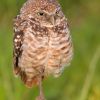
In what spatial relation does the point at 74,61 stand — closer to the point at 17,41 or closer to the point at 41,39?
the point at 17,41

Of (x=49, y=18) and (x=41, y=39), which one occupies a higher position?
(x=49, y=18)

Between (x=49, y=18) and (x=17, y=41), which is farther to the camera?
(x=17, y=41)

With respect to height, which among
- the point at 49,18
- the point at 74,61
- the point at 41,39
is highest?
the point at 49,18

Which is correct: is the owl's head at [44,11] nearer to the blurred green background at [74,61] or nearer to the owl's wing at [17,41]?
the owl's wing at [17,41]

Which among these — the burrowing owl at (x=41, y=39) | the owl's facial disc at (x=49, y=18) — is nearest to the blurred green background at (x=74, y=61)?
the burrowing owl at (x=41, y=39)

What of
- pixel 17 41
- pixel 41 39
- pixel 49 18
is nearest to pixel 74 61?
pixel 17 41

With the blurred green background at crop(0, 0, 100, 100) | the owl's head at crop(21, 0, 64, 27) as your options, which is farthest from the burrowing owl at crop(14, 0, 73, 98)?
the blurred green background at crop(0, 0, 100, 100)

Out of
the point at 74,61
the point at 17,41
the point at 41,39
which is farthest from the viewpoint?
the point at 74,61

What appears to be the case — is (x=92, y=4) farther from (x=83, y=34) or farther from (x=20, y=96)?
(x=20, y=96)
